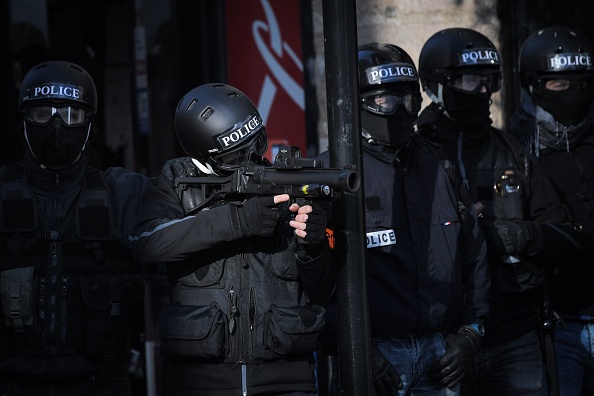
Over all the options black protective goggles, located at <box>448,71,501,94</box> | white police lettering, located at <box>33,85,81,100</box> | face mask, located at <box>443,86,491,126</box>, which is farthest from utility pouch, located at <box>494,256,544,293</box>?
white police lettering, located at <box>33,85,81,100</box>

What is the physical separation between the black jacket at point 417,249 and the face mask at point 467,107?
670mm

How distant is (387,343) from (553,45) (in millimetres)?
2069

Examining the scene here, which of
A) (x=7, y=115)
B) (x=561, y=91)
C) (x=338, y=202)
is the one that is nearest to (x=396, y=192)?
(x=338, y=202)

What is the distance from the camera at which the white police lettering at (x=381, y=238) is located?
4336mm

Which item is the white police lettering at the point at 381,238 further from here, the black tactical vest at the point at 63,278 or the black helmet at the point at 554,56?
the black helmet at the point at 554,56

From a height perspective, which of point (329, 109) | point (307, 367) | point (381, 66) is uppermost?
point (381, 66)

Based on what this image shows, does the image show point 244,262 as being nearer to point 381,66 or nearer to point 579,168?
point 381,66

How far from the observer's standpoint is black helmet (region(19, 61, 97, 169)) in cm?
446

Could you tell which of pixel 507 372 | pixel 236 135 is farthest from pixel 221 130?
pixel 507 372

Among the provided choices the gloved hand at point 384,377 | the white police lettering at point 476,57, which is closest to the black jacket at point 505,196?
the white police lettering at point 476,57

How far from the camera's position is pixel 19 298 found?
4273 millimetres

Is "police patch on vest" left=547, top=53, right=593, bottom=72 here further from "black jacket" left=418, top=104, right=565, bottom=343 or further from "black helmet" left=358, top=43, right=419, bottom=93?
"black helmet" left=358, top=43, right=419, bottom=93

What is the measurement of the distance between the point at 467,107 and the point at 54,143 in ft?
6.31

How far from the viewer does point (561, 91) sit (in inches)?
221
